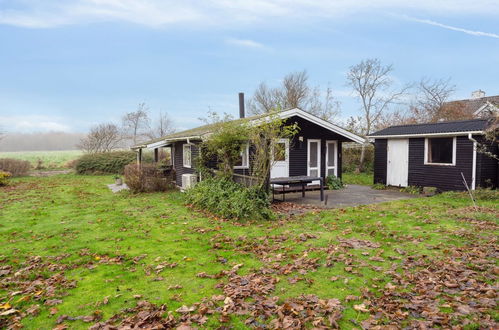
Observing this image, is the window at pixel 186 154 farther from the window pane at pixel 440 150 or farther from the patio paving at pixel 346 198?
the window pane at pixel 440 150

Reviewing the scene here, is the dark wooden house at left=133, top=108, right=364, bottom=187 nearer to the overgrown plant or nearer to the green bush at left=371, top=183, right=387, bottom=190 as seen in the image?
the green bush at left=371, top=183, right=387, bottom=190

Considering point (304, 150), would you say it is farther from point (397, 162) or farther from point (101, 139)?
point (101, 139)

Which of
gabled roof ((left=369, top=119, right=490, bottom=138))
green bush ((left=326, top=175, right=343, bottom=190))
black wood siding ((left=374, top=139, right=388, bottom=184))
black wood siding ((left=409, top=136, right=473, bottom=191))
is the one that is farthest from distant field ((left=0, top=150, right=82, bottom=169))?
black wood siding ((left=409, top=136, right=473, bottom=191))

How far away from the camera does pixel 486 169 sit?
11359 millimetres

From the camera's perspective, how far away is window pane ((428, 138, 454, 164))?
482 inches

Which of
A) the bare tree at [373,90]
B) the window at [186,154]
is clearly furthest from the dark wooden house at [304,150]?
the bare tree at [373,90]

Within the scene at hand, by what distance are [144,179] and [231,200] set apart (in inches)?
265

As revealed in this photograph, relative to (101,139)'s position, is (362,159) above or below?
below

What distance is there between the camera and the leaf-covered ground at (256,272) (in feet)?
11.3

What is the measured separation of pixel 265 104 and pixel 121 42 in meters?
19.2

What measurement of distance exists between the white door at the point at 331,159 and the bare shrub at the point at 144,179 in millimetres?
7878

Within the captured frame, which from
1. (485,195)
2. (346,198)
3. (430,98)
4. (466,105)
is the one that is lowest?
(346,198)

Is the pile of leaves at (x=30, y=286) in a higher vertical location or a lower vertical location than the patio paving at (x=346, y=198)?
lower

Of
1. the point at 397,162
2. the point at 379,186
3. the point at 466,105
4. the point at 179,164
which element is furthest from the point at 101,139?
the point at 466,105
